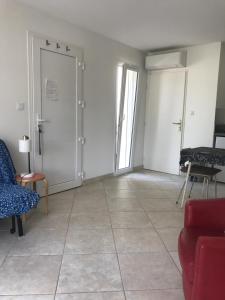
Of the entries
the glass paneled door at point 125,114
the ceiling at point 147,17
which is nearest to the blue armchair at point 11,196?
the ceiling at point 147,17

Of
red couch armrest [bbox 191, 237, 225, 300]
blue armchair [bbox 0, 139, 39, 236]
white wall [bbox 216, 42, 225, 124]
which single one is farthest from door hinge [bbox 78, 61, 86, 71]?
red couch armrest [bbox 191, 237, 225, 300]

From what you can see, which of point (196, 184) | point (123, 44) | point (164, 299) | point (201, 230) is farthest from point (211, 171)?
point (123, 44)

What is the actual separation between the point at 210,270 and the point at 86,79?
136 inches

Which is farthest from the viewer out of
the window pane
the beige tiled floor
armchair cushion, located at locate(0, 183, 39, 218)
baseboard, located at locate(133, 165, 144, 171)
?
baseboard, located at locate(133, 165, 144, 171)

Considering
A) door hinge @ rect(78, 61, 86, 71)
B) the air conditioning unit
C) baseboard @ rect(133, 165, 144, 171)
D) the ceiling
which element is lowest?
baseboard @ rect(133, 165, 144, 171)

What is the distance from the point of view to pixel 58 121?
379 cm

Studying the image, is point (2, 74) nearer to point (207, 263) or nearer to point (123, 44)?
Result: point (123, 44)

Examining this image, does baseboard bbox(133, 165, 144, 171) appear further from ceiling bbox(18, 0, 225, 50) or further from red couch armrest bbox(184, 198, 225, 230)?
red couch armrest bbox(184, 198, 225, 230)

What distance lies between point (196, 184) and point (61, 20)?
3424mm

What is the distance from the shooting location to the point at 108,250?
2.40 meters

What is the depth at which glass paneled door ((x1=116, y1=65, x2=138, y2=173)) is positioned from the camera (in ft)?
15.9

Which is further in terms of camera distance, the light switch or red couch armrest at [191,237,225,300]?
the light switch

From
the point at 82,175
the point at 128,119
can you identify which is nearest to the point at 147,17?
the point at 128,119

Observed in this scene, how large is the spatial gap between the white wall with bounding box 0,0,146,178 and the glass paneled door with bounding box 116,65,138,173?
160 millimetres
